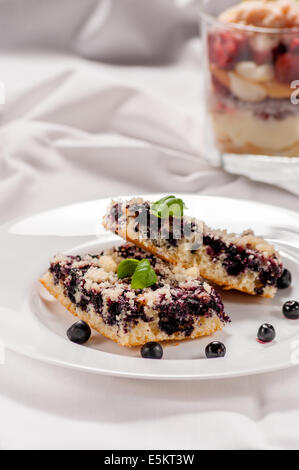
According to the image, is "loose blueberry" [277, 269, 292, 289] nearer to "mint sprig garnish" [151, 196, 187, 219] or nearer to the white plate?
the white plate

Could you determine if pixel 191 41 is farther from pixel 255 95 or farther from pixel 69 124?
pixel 255 95

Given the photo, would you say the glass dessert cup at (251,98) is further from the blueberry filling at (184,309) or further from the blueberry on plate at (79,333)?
the blueberry on plate at (79,333)

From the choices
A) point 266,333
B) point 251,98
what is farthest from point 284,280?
point 251,98

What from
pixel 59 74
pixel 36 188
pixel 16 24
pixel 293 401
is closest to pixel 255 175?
pixel 36 188

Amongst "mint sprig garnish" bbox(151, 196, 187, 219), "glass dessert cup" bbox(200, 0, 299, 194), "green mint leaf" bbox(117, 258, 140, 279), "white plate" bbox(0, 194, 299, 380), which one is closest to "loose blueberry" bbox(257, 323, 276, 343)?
"white plate" bbox(0, 194, 299, 380)

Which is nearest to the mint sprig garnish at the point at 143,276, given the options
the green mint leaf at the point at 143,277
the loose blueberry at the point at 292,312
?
the green mint leaf at the point at 143,277

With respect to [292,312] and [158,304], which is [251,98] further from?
[158,304]
